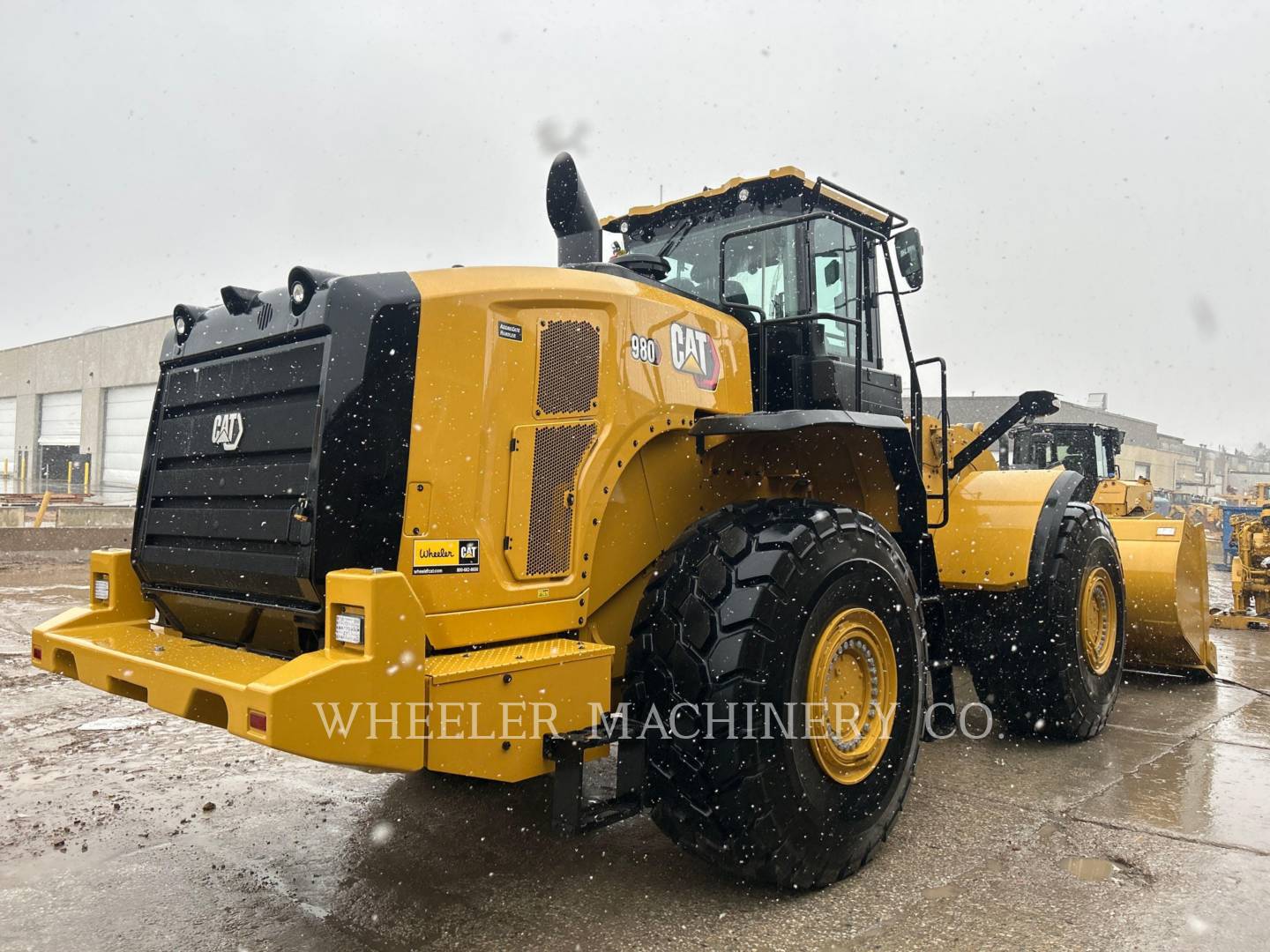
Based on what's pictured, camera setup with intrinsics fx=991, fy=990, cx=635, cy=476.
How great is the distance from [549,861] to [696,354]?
6.98ft

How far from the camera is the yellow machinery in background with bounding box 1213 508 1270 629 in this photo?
476 inches

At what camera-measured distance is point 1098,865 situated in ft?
12.7

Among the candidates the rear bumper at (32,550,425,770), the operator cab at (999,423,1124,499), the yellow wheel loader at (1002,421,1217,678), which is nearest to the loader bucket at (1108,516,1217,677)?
the yellow wheel loader at (1002,421,1217,678)

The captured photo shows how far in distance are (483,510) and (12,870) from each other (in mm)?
2397

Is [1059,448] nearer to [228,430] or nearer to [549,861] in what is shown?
[549,861]

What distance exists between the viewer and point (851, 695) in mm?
3916

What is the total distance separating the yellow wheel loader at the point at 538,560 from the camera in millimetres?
3154

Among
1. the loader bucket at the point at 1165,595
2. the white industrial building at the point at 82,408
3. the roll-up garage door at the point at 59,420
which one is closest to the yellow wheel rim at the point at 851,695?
the loader bucket at the point at 1165,595

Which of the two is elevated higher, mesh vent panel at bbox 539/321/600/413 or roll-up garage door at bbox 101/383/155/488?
roll-up garage door at bbox 101/383/155/488

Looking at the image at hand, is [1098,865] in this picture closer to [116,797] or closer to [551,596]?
[551,596]

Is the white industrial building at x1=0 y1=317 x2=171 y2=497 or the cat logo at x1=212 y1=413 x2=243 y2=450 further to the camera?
the white industrial building at x1=0 y1=317 x2=171 y2=497

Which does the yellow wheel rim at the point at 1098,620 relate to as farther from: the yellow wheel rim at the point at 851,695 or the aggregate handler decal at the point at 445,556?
the aggregate handler decal at the point at 445,556

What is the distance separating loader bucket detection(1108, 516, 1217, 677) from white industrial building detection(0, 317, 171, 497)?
32.6 metres

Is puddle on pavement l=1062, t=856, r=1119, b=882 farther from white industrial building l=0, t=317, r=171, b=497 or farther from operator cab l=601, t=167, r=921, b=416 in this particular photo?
white industrial building l=0, t=317, r=171, b=497
